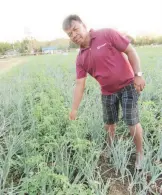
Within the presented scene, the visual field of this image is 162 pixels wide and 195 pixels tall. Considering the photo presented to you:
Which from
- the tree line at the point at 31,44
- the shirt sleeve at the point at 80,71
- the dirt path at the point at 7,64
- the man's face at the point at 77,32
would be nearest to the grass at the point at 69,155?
the shirt sleeve at the point at 80,71

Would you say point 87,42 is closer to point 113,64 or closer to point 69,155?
point 113,64

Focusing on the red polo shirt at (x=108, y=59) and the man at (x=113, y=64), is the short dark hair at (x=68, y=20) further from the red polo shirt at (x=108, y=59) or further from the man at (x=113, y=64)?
the red polo shirt at (x=108, y=59)

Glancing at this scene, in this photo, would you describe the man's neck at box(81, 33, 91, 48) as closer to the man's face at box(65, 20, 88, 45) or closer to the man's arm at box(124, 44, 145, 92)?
the man's face at box(65, 20, 88, 45)

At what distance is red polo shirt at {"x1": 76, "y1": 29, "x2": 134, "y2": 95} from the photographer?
8.07 feet

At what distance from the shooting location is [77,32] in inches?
94.4

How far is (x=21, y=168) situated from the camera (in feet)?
8.46

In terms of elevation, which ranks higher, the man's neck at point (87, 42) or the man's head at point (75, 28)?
the man's head at point (75, 28)

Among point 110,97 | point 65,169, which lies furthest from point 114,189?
point 110,97

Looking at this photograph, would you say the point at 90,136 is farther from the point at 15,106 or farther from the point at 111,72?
the point at 15,106

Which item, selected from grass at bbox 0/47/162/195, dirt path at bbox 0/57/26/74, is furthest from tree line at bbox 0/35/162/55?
grass at bbox 0/47/162/195

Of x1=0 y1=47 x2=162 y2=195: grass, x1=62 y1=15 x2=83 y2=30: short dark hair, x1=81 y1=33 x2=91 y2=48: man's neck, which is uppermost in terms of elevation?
x1=62 y1=15 x2=83 y2=30: short dark hair

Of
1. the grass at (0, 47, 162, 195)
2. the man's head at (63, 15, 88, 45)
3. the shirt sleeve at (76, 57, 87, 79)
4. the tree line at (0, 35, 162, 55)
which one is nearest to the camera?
the grass at (0, 47, 162, 195)

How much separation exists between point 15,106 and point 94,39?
204 cm

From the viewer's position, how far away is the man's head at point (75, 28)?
7.82 ft
